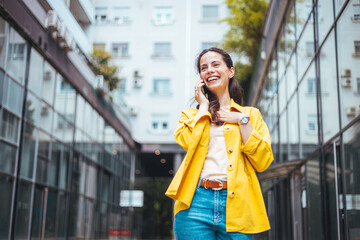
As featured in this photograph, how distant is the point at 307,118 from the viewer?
8.63 metres

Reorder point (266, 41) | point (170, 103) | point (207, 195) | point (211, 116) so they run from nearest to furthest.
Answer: point (207, 195), point (211, 116), point (266, 41), point (170, 103)

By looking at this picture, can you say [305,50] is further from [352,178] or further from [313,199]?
[352,178]

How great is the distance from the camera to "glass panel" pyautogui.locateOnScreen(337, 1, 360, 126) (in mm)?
5617

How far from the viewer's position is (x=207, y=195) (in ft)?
6.77

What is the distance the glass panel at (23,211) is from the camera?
912 cm

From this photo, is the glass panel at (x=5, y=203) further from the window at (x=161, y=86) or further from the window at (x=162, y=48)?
the window at (x=162, y=48)

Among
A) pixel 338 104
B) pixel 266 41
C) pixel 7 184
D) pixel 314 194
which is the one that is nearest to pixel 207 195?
pixel 338 104

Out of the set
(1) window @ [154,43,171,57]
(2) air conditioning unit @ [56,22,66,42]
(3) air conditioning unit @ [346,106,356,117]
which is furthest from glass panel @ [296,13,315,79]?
(1) window @ [154,43,171,57]

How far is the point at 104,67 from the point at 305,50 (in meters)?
9.73

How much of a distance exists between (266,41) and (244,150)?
38.4ft

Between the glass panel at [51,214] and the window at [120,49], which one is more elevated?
the window at [120,49]

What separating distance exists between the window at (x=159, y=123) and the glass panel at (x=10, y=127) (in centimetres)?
1438

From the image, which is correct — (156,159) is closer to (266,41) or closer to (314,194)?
(266,41)

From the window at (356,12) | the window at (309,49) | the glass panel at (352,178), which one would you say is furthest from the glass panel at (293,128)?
the window at (356,12)
